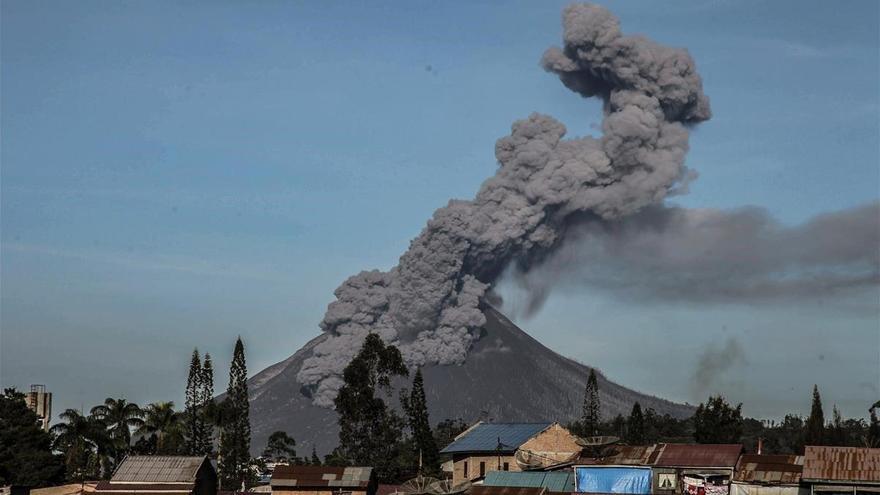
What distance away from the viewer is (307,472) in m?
78.3

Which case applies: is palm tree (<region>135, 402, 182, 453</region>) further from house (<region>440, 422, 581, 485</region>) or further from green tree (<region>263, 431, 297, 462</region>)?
green tree (<region>263, 431, 297, 462</region>)

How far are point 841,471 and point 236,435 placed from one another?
63.8 meters

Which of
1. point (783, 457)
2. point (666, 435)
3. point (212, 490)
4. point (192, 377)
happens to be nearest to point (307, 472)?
point (212, 490)

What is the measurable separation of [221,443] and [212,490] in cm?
3946

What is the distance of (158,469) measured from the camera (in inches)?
2943

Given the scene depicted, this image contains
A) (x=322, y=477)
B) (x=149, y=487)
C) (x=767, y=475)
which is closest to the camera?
(x=767, y=475)

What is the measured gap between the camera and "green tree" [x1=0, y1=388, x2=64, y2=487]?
3654 inches

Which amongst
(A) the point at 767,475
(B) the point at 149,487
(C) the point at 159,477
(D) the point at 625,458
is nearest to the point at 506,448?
(D) the point at 625,458

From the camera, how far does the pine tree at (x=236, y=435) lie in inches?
4424

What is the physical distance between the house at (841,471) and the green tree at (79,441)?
185ft

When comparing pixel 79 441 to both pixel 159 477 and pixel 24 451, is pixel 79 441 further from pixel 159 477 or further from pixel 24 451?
pixel 159 477

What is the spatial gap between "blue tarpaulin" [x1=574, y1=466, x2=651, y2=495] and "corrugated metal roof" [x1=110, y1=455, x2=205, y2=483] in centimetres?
1944

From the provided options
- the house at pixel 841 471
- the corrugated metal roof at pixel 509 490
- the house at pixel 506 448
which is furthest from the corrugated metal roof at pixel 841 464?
the house at pixel 506 448

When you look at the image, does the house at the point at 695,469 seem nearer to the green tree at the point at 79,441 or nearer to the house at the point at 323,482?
the house at the point at 323,482
